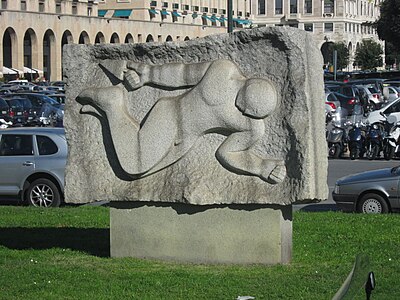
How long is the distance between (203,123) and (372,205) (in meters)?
6.40

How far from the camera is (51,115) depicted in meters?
37.5

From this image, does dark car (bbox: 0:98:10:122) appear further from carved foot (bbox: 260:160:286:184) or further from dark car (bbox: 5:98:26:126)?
carved foot (bbox: 260:160:286:184)

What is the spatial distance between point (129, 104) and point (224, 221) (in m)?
Answer: 1.54

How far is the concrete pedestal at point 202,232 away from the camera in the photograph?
32.7ft


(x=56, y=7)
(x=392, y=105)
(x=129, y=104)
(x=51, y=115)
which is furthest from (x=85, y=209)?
(x=56, y=7)

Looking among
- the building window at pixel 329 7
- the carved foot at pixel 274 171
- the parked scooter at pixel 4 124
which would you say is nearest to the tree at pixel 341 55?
the building window at pixel 329 7

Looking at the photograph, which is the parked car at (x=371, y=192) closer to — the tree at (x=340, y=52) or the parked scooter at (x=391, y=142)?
the parked scooter at (x=391, y=142)

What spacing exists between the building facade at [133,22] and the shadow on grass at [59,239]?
3708 centimetres

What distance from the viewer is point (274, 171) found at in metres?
9.77

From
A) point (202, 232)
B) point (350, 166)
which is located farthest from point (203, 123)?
point (350, 166)

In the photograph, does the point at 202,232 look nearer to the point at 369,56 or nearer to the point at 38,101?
the point at 38,101

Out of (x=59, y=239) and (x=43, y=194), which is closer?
(x=59, y=239)

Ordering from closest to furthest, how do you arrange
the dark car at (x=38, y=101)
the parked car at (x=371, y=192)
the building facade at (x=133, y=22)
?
the parked car at (x=371, y=192)
the dark car at (x=38, y=101)
the building facade at (x=133, y=22)

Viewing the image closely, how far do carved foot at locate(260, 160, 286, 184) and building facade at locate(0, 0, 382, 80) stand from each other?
39.6m
